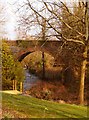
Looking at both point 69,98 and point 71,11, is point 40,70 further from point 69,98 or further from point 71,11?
point 71,11

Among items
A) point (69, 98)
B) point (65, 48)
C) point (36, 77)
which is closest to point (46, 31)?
point (65, 48)

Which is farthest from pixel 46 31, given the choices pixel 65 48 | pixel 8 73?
pixel 8 73

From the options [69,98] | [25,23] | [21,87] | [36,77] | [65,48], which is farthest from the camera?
[36,77]

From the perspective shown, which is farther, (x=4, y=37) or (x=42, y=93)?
(x=4, y=37)

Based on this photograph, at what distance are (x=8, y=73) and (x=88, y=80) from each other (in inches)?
176

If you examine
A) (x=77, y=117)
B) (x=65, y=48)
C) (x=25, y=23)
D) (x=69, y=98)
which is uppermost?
(x=25, y=23)

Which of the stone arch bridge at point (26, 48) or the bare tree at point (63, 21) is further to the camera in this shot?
the stone arch bridge at point (26, 48)

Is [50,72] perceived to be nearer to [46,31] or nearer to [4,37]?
[4,37]

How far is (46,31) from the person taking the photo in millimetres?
11250

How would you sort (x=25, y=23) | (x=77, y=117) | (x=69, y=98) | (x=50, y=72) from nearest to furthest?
(x=77, y=117) < (x=25, y=23) < (x=69, y=98) < (x=50, y=72)

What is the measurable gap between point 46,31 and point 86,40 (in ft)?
5.46

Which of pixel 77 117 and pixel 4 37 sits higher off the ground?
pixel 4 37

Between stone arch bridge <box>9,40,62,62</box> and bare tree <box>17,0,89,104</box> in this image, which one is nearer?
bare tree <box>17,0,89,104</box>

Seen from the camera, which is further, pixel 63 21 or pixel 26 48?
pixel 26 48
